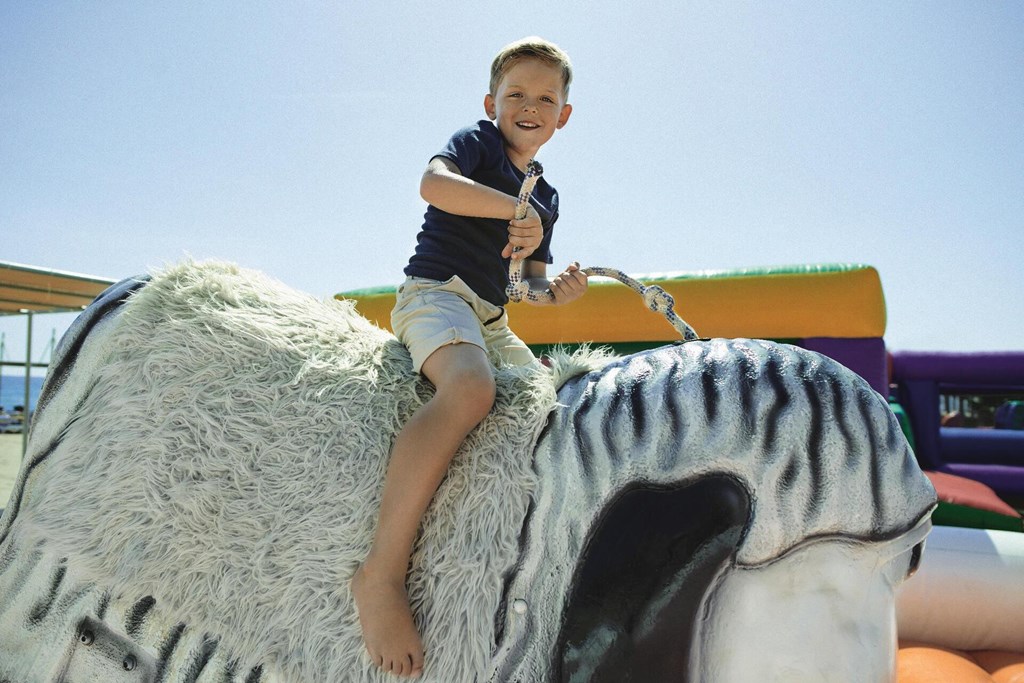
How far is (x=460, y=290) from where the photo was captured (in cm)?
105

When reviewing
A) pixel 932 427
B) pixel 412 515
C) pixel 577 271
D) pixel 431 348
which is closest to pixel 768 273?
pixel 932 427

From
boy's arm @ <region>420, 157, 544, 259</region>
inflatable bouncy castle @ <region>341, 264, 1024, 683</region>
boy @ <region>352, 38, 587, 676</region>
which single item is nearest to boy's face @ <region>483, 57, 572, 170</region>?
boy @ <region>352, 38, 587, 676</region>

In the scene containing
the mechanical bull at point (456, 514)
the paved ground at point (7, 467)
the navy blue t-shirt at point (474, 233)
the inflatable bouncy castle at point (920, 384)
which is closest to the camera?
the mechanical bull at point (456, 514)

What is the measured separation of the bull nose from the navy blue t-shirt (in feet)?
1.79

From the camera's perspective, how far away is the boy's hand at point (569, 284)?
110 cm

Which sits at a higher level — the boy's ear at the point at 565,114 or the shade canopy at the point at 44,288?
the boy's ear at the point at 565,114

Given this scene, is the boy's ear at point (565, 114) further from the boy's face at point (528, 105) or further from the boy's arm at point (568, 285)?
the boy's arm at point (568, 285)

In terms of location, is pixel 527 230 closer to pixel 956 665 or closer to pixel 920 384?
pixel 956 665

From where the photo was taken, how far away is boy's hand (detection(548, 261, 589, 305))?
3.62 ft

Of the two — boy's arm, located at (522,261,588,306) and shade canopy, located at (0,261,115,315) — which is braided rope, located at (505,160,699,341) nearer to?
boy's arm, located at (522,261,588,306)

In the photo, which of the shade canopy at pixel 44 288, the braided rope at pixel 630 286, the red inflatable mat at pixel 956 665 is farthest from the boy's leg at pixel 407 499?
the shade canopy at pixel 44 288

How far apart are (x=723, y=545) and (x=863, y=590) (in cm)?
15

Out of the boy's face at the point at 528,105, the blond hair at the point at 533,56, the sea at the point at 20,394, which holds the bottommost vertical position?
the sea at the point at 20,394

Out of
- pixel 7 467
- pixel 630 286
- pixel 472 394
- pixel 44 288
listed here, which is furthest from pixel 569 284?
pixel 7 467
